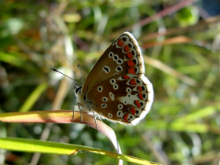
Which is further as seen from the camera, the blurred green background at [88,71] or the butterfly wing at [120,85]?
the blurred green background at [88,71]

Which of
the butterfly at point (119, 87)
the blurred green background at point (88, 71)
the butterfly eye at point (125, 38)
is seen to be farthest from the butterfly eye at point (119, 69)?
the blurred green background at point (88, 71)

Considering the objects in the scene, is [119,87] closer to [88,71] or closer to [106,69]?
[106,69]

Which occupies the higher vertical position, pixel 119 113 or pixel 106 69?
pixel 106 69

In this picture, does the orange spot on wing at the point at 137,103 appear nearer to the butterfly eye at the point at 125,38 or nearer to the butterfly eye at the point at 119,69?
the butterfly eye at the point at 119,69

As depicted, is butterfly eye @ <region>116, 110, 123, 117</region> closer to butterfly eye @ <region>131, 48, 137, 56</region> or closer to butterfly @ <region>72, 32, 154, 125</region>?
butterfly @ <region>72, 32, 154, 125</region>

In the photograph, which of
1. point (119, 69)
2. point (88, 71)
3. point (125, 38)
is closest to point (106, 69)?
point (119, 69)
